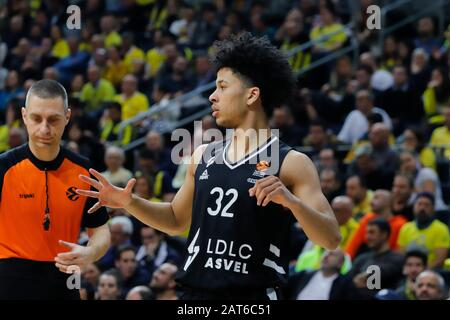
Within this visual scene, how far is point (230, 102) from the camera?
601 centimetres

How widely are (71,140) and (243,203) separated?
852cm

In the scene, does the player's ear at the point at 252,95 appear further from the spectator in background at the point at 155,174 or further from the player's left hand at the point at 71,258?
the spectator in background at the point at 155,174

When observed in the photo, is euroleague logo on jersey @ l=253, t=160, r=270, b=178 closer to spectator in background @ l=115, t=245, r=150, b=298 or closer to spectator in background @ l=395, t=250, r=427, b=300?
spectator in background @ l=395, t=250, r=427, b=300

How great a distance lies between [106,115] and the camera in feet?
51.3

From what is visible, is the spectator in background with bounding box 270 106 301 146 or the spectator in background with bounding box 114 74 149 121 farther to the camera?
the spectator in background with bounding box 114 74 149 121

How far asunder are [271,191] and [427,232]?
5947mm

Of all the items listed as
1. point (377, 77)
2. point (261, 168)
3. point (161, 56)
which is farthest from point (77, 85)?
point (261, 168)

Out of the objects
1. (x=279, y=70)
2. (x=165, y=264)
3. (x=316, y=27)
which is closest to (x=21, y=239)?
(x=279, y=70)

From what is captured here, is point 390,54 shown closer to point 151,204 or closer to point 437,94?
point 437,94

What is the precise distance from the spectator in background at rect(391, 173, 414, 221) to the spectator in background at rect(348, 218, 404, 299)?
0.97 m

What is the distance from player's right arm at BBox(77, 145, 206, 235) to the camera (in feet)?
19.6

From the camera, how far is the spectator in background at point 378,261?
33.0ft

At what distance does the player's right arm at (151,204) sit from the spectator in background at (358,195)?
5664 mm

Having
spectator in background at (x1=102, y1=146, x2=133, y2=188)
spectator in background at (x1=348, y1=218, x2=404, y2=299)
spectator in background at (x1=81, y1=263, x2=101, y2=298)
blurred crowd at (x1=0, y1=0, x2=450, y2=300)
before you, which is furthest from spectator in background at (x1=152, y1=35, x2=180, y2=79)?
spectator in background at (x1=348, y1=218, x2=404, y2=299)
